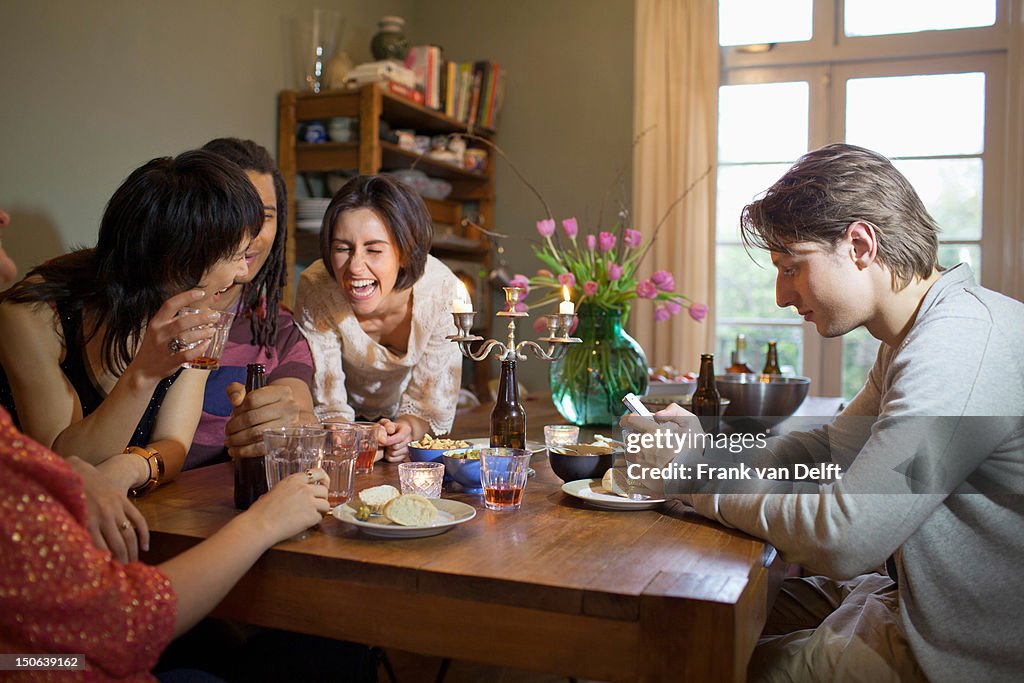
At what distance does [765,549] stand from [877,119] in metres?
3.94

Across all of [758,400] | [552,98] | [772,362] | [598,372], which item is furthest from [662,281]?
[552,98]

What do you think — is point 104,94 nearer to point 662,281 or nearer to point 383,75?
point 383,75

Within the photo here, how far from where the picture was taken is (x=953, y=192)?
4453 millimetres

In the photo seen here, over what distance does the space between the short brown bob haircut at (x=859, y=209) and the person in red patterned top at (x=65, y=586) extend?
3.45ft

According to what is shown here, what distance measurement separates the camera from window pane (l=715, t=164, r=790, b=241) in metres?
4.75

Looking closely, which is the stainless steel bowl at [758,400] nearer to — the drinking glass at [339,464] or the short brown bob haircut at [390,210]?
the short brown bob haircut at [390,210]

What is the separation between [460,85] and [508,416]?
3.26m

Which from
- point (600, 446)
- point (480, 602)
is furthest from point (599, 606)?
point (600, 446)

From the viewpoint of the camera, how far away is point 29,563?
0.87 m

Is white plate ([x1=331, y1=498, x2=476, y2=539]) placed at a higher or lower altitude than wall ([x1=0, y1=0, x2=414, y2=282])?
lower

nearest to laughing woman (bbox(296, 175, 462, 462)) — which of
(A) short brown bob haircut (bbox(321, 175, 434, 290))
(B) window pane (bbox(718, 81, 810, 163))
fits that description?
(A) short brown bob haircut (bbox(321, 175, 434, 290))

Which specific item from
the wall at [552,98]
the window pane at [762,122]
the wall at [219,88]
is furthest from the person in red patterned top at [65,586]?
the window pane at [762,122]

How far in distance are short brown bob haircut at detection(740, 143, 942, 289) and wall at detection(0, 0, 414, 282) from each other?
2.27 m

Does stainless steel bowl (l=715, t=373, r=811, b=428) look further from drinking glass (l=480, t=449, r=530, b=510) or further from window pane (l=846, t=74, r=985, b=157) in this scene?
window pane (l=846, t=74, r=985, b=157)
